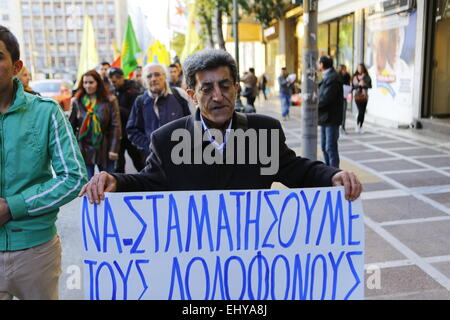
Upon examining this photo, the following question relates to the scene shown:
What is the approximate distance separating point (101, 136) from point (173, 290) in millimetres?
3996

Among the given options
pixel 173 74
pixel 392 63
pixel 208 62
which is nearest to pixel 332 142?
pixel 173 74

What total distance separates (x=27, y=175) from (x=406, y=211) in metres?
4.87

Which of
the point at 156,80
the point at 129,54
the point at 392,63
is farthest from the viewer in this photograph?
the point at 392,63

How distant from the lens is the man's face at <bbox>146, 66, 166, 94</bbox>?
567cm

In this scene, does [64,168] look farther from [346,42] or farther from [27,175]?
→ [346,42]

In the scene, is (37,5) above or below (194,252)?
above

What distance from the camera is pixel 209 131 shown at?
239cm

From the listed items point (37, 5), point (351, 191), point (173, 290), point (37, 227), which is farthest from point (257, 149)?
point (37, 5)

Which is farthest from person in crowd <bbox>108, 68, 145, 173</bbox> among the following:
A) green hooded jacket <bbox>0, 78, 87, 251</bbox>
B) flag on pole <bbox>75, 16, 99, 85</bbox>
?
flag on pole <bbox>75, 16, 99, 85</bbox>

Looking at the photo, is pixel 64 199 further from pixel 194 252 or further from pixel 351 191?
pixel 351 191

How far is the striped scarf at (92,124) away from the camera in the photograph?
19.1 ft

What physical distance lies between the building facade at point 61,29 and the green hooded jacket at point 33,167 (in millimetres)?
129958

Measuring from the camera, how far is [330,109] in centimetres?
788

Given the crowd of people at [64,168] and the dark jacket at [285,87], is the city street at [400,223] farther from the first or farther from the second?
the dark jacket at [285,87]
